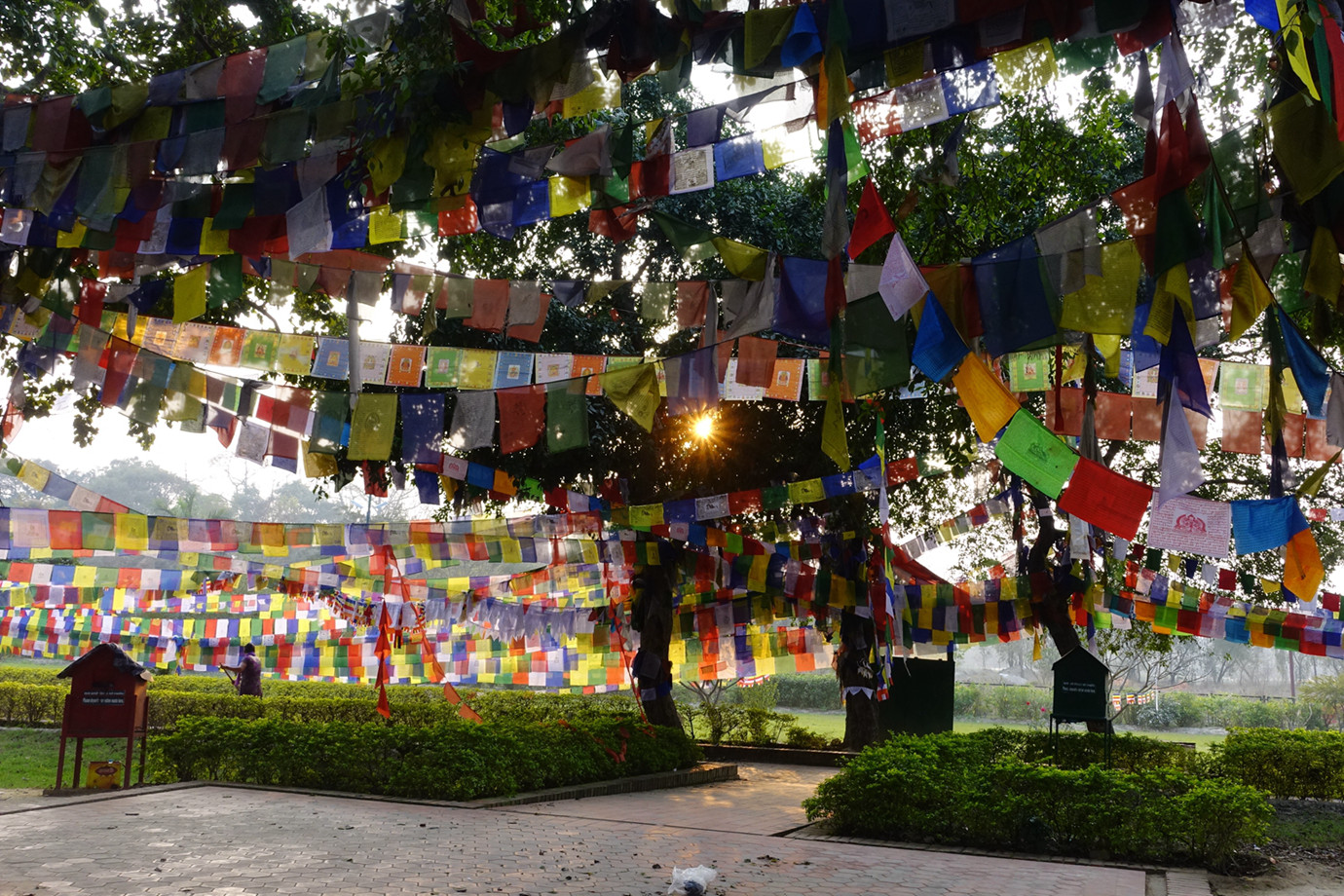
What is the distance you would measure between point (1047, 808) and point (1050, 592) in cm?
639

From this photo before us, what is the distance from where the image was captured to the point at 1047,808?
27.6 ft

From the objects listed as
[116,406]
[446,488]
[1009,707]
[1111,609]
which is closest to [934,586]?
[1111,609]

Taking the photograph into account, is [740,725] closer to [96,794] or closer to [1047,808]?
[1047,808]

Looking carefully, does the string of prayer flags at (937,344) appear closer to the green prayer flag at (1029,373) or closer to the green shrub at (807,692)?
the green prayer flag at (1029,373)

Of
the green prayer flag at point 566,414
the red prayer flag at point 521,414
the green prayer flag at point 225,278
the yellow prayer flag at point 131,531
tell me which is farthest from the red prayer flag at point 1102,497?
the yellow prayer flag at point 131,531

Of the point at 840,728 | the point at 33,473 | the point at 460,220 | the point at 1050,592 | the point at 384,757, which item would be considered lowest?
the point at 840,728

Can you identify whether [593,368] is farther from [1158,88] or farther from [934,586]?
[934,586]

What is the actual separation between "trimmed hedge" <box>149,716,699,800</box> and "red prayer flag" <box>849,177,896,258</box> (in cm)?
710

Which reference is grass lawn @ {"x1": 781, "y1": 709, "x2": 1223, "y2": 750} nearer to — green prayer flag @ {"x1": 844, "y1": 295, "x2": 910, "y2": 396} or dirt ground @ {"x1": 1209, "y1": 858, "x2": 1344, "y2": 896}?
dirt ground @ {"x1": 1209, "y1": 858, "x2": 1344, "y2": 896}

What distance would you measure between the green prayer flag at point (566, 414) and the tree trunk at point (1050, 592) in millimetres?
7807

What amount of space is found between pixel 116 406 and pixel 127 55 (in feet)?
10.9

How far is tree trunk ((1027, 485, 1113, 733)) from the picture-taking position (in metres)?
14.1

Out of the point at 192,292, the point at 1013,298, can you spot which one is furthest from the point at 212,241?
the point at 1013,298

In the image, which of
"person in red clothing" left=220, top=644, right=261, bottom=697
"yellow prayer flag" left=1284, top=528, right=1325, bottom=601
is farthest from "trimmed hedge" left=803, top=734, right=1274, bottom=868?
"person in red clothing" left=220, top=644, right=261, bottom=697
